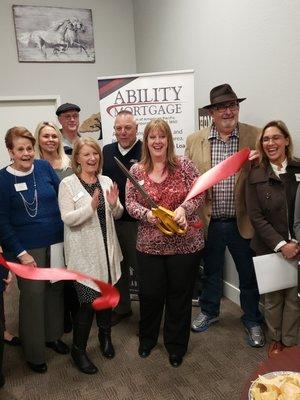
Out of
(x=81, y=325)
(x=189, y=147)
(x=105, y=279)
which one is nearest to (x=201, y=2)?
(x=189, y=147)

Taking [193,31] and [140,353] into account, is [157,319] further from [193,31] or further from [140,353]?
[193,31]

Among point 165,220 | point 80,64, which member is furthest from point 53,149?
point 80,64

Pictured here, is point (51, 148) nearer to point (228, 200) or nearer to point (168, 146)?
point (168, 146)

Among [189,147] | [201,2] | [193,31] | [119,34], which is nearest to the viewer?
[189,147]

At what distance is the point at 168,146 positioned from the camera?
207cm

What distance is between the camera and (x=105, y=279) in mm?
2133

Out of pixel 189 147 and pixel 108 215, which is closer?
pixel 108 215

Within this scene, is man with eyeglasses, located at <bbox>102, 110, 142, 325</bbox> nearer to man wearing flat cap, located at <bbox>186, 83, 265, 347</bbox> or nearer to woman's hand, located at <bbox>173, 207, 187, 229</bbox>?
man wearing flat cap, located at <bbox>186, 83, 265, 347</bbox>

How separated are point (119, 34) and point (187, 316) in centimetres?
412

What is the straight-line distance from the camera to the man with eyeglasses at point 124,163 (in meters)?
2.56

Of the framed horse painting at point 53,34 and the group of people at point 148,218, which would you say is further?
the framed horse painting at point 53,34

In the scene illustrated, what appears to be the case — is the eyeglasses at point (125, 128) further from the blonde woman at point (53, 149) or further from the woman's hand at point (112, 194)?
the woman's hand at point (112, 194)

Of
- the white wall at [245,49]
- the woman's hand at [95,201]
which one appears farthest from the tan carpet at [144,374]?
the white wall at [245,49]

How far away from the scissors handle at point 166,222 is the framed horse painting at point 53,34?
11.7ft
